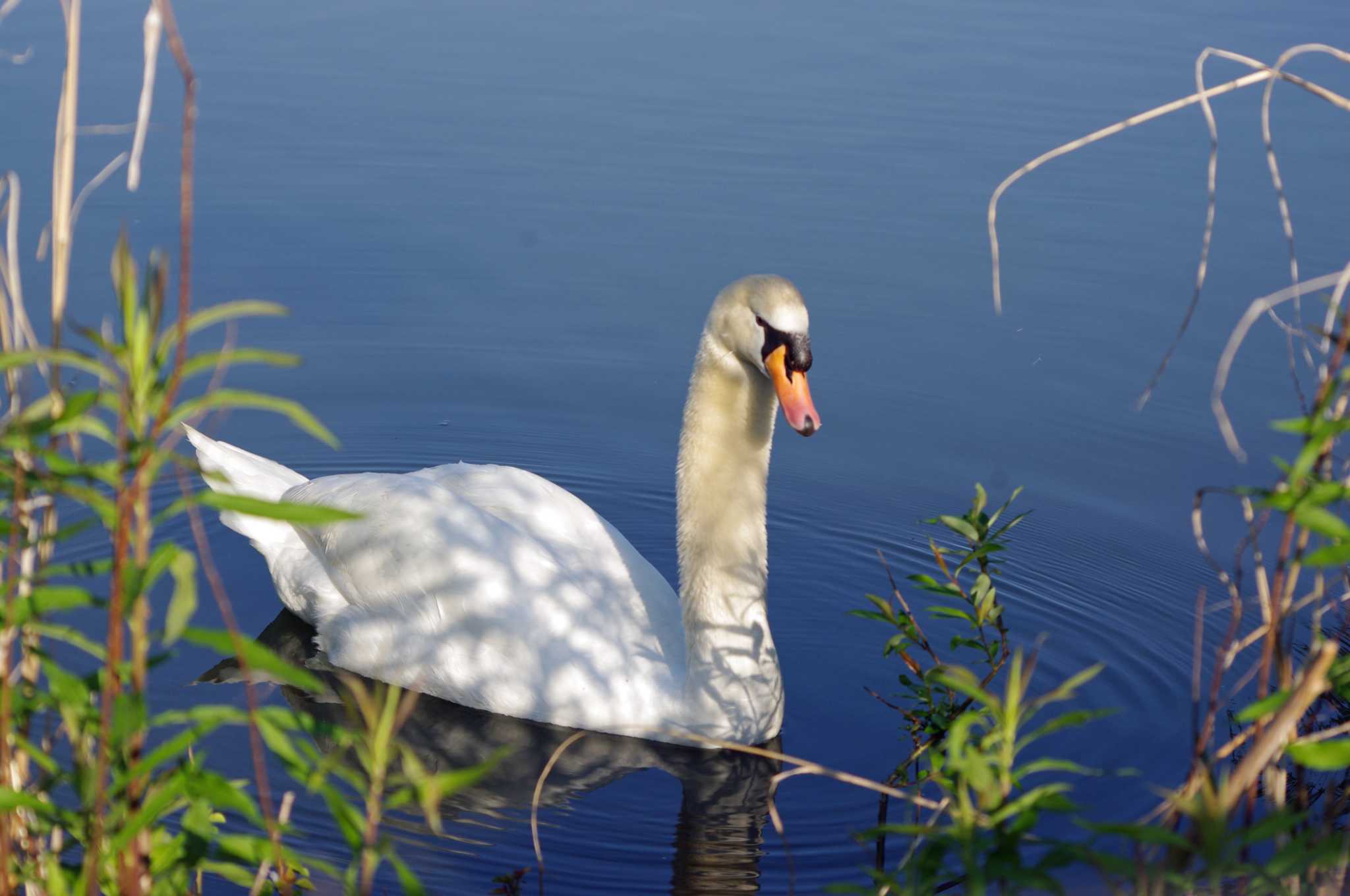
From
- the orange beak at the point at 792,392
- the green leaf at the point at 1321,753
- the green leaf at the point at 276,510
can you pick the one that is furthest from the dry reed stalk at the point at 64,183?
the orange beak at the point at 792,392

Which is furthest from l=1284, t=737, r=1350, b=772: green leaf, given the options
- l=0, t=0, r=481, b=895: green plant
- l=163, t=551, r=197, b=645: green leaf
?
l=163, t=551, r=197, b=645: green leaf

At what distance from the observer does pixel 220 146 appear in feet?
36.7

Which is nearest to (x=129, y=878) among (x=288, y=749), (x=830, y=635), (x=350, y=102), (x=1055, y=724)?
(x=288, y=749)

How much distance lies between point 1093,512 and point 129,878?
5.81 meters

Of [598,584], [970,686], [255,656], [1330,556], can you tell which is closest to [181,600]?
[255,656]

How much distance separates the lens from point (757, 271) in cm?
985

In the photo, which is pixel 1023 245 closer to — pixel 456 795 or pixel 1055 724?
pixel 456 795

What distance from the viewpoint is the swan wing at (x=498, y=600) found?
5.82 meters

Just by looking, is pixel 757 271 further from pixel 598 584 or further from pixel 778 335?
pixel 778 335

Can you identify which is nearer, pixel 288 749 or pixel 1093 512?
pixel 288 749

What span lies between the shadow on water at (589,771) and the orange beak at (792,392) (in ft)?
4.25

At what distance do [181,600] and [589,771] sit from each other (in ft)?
10.8

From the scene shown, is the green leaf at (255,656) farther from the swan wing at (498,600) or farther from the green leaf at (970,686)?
the swan wing at (498,600)

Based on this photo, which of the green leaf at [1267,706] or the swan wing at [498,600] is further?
the swan wing at [498,600]
